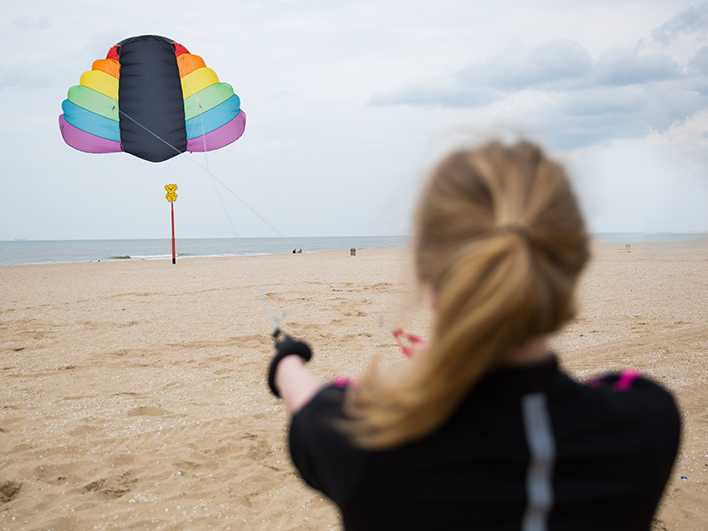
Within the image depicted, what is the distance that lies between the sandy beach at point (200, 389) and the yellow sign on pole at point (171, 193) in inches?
420

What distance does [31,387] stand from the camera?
13.9 feet

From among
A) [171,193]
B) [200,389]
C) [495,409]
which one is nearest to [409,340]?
[495,409]

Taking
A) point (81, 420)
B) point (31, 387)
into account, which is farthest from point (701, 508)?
point (31, 387)

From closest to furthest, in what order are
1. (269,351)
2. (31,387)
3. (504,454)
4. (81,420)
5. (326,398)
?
(504,454), (326,398), (81,420), (31,387), (269,351)

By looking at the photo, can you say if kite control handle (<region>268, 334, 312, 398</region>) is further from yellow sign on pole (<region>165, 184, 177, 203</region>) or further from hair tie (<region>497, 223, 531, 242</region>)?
yellow sign on pole (<region>165, 184, 177, 203</region>)

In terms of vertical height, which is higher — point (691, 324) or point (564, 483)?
point (564, 483)

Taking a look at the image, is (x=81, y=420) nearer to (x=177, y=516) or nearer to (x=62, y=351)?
(x=177, y=516)

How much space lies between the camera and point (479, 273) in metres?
0.64

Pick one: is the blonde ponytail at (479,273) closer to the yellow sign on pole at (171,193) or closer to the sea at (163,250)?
the sea at (163,250)

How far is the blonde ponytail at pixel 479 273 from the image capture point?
63 centimetres

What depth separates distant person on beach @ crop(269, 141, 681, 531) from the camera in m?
0.64

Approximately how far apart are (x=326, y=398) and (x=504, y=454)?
11.1 inches

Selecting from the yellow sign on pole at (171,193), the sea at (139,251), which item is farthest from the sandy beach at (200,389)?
the yellow sign on pole at (171,193)

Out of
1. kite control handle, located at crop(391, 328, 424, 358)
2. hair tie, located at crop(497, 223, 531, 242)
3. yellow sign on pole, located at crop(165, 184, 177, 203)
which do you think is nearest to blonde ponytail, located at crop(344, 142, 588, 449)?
hair tie, located at crop(497, 223, 531, 242)
